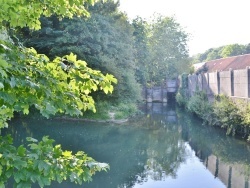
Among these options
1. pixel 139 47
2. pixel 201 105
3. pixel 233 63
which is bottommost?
pixel 201 105

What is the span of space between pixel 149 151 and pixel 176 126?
21.2 ft

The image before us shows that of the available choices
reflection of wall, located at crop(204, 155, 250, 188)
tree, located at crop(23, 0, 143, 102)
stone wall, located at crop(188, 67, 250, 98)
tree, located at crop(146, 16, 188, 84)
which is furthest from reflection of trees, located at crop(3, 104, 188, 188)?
tree, located at crop(146, 16, 188, 84)

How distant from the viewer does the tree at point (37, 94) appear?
6.59 feet

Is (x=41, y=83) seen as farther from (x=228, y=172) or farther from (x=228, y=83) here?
(x=228, y=83)

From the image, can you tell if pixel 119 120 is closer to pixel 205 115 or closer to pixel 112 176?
pixel 205 115

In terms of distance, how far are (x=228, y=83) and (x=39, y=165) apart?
14.8m

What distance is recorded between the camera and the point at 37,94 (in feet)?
7.21

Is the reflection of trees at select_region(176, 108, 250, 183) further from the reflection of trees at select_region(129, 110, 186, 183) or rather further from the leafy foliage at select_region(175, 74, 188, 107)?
the leafy foliage at select_region(175, 74, 188, 107)

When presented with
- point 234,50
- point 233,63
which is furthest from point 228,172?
point 234,50

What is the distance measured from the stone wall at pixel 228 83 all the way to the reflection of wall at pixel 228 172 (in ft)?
13.6

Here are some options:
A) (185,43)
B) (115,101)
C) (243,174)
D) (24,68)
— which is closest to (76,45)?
(115,101)

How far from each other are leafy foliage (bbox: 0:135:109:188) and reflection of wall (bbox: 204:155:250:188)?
6848 mm

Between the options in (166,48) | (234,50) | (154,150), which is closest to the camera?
(154,150)

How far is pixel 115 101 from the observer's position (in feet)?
62.9
